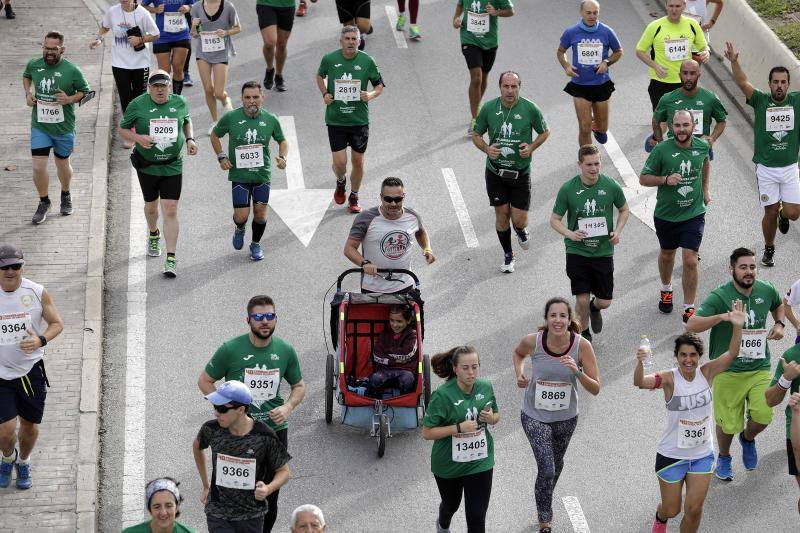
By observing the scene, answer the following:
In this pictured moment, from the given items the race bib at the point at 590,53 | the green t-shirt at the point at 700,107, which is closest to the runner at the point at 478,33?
the race bib at the point at 590,53

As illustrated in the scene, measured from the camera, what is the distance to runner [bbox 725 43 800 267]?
14.5m

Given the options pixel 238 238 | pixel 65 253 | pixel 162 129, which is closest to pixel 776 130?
pixel 238 238

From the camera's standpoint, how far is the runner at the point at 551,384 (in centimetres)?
1060

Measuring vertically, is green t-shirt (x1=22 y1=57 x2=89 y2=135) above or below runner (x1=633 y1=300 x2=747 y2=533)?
below

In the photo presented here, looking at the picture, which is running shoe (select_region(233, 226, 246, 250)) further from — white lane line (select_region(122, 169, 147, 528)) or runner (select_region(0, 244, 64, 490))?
runner (select_region(0, 244, 64, 490))

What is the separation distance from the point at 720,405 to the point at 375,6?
11.6m

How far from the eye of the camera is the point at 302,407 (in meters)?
12.7

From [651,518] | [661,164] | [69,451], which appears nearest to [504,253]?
[661,164]

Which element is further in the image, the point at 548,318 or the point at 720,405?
the point at 720,405

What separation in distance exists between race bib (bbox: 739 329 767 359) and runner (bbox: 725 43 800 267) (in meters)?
3.67

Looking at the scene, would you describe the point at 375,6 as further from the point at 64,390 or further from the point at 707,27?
the point at 64,390

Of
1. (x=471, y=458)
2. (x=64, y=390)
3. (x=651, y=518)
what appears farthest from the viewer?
(x=64, y=390)

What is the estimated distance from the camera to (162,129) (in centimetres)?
1433

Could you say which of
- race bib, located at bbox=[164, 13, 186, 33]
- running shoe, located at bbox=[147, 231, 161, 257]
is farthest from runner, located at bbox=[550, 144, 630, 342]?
race bib, located at bbox=[164, 13, 186, 33]
